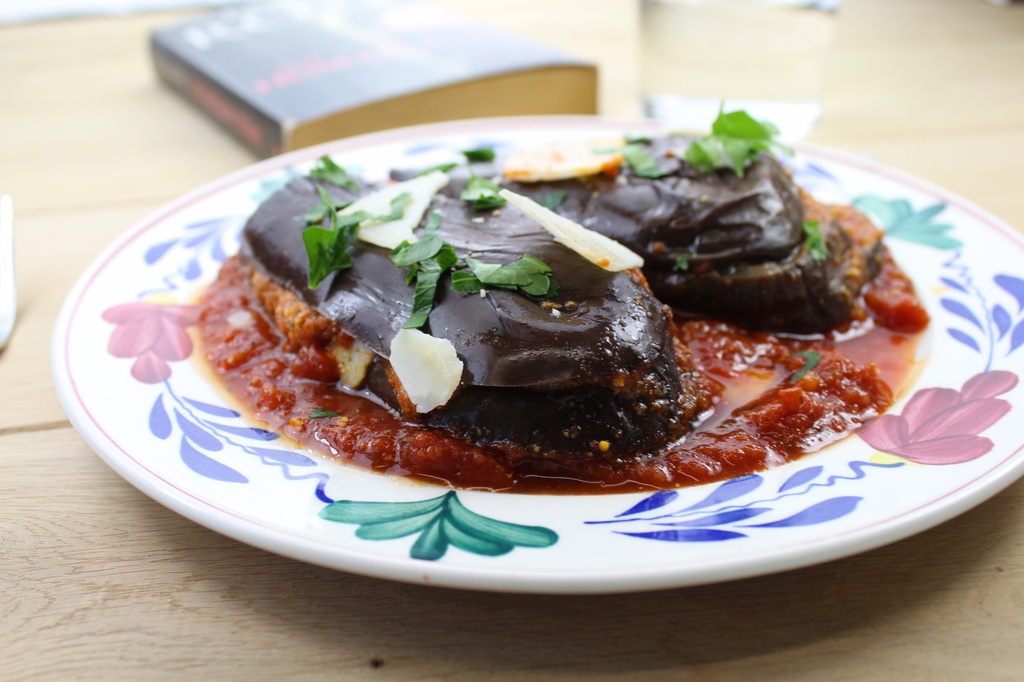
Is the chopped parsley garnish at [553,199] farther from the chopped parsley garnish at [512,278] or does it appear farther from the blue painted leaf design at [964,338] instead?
the blue painted leaf design at [964,338]

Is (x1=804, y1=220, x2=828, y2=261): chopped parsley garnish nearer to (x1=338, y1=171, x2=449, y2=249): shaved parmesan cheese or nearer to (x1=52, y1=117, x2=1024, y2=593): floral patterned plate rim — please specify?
(x1=52, y1=117, x2=1024, y2=593): floral patterned plate rim

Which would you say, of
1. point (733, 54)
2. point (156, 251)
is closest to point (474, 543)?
point (156, 251)

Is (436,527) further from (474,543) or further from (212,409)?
(212,409)

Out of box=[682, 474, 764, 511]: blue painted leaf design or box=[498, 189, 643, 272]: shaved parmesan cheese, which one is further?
box=[498, 189, 643, 272]: shaved parmesan cheese

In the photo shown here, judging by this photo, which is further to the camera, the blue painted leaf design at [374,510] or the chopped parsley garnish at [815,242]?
the chopped parsley garnish at [815,242]

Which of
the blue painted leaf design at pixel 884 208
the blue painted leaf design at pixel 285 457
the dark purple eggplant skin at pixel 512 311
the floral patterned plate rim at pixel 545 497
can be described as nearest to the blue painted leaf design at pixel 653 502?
the floral patterned plate rim at pixel 545 497

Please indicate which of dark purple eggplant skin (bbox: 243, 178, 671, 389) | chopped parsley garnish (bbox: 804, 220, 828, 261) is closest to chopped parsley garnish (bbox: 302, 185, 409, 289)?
dark purple eggplant skin (bbox: 243, 178, 671, 389)

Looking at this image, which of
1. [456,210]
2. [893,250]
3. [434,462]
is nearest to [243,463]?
[434,462]
